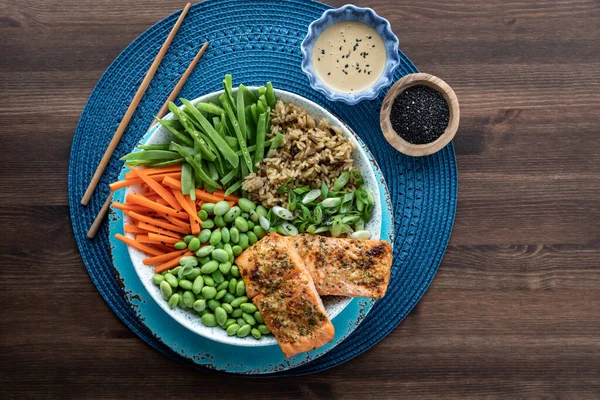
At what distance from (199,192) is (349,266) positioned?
88cm

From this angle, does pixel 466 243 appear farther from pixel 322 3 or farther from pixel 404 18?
pixel 322 3

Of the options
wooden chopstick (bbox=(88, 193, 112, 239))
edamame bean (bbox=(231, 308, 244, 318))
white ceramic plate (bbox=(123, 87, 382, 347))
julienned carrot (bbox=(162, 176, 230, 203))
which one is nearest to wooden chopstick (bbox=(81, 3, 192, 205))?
wooden chopstick (bbox=(88, 193, 112, 239))

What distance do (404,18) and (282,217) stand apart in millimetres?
1499

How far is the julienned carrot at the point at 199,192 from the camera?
274 cm

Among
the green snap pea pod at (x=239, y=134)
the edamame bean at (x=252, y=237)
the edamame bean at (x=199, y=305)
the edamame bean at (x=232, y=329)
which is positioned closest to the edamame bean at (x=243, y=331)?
the edamame bean at (x=232, y=329)

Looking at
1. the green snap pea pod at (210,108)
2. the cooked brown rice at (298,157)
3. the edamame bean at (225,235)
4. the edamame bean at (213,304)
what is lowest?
the edamame bean at (213,304)

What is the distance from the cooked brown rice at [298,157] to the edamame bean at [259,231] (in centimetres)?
13

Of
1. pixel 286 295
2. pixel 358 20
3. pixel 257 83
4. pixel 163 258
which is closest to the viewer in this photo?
pixel 286 295

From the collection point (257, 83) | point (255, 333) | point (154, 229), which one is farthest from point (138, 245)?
point (257, 83)

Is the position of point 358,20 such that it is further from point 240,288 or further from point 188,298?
point 188,298

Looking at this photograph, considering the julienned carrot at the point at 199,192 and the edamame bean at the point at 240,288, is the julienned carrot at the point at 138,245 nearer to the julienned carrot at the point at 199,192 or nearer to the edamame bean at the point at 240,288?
the julienned carrot at the point at 199,192

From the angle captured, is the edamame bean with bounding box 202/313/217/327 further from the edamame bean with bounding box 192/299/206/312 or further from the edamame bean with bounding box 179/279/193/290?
the edamame bean with bounding box 179/279/193/290

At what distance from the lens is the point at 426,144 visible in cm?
307

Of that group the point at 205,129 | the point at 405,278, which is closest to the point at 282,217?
the point at 205,129
